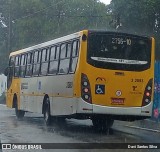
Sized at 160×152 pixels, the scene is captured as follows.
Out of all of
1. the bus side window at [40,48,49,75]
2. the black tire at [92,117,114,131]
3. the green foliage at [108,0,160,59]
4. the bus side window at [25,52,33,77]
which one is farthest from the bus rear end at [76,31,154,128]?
the green foliage at [108,0,160,59]

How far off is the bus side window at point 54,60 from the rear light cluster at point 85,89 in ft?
8.36

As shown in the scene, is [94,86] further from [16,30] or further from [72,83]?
[16,30]

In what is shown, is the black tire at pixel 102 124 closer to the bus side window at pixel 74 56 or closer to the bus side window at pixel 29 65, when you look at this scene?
the bus side window at pixel 74 56

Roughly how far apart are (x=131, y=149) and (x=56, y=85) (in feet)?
17.9

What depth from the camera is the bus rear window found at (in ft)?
44.4

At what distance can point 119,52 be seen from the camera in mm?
13789

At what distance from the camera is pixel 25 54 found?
790 inches

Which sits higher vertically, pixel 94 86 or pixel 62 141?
pixel 94 86

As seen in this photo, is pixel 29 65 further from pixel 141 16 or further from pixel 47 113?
pixel 141 16

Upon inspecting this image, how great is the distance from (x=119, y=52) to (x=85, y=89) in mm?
1677

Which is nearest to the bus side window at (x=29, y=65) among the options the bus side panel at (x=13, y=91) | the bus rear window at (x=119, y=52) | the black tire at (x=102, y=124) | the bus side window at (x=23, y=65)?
the bus side window at (x=23, y=65)

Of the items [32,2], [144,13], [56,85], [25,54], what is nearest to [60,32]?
[32,2]

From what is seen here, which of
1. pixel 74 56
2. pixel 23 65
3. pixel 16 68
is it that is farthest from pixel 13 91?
pixel 74 56

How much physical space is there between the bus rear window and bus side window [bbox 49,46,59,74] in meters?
2.47
